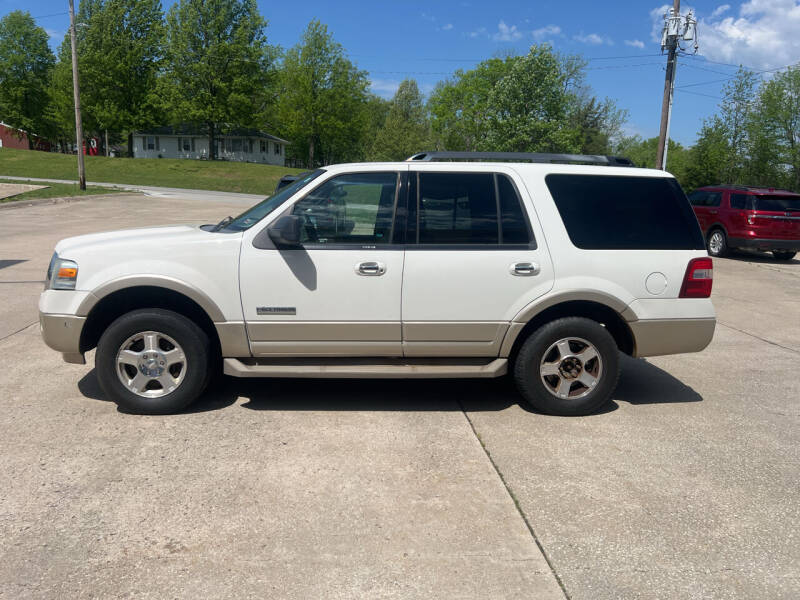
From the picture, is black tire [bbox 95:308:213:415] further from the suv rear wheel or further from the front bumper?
the suv rear wheel

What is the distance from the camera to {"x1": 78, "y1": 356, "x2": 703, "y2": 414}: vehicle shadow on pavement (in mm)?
5055

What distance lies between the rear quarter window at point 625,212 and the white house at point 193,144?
217 ft

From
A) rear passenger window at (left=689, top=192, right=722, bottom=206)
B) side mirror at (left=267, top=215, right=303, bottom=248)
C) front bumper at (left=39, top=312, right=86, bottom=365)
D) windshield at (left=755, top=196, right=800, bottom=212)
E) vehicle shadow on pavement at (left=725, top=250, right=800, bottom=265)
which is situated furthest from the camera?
rear passenger window at (left=689, top=192, right=722, bottom=206)

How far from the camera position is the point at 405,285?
4605 millimetres

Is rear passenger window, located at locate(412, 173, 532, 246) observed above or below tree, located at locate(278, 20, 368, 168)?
below

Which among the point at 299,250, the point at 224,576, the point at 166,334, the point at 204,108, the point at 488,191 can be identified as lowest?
the point at 224,576

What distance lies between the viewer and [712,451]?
434 centimetres

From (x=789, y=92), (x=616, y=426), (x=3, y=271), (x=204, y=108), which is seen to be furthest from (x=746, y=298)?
(x=204, y=108)

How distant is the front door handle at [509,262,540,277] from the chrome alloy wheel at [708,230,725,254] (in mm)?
13114

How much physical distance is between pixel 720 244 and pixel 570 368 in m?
13.1

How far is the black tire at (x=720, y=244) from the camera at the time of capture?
51.6ft

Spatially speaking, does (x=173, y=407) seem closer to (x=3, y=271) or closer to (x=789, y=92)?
(x=3, y=271)

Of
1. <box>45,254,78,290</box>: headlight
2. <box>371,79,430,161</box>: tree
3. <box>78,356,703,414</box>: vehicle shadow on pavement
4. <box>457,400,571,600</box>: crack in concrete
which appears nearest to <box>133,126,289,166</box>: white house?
<box>371,79,430,161</box>: tree

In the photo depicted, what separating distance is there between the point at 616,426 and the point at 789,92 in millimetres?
52856
